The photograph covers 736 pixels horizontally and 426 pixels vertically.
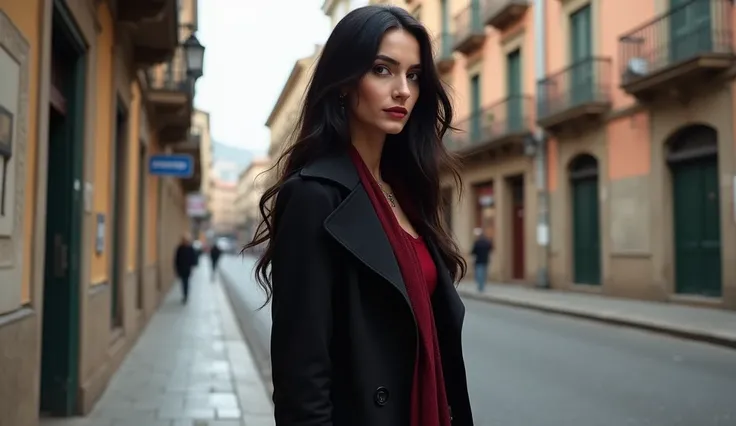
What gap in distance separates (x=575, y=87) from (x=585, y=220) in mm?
3461

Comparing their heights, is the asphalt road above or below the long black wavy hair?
below

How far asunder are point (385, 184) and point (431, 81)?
30 cm

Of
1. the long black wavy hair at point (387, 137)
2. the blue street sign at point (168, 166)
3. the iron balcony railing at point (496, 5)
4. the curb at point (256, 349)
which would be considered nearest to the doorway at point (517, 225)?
the iron balcony railing at point (496, 5)

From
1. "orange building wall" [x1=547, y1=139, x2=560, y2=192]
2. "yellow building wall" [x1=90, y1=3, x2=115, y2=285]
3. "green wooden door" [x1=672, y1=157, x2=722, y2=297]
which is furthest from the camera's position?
"orange building wall" [x1=547, y1=139, x2=560, y2=192]

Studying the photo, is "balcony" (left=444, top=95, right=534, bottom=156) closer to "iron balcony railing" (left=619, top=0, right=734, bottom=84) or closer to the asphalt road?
"iron balcony railing" (left=619, top=0, right=734, bottom=84)

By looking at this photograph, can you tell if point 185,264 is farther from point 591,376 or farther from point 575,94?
point 591,376

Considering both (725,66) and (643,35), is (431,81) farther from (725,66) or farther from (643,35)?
(643,35)

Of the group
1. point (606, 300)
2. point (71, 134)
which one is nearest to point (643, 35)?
point (606, 300)

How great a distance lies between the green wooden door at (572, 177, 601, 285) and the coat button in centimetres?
1772

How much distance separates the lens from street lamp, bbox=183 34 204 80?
41.6 feet

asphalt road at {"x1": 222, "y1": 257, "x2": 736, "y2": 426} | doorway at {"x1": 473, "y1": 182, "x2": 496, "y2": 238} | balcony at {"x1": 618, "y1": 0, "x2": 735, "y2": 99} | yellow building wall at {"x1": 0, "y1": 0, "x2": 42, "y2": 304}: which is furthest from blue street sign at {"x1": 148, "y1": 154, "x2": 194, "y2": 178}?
doorway at {"x1": 473, "y1": 182, "x2": 496, "y2": 238}

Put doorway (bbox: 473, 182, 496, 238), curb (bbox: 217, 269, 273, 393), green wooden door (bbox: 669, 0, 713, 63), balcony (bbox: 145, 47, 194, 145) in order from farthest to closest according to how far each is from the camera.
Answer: doorway (bbox: 473, 182, 496, 238) < balcony (bbox: 145, 47, 194, 145) < green wooden door (bbox: 669, 0, 713, 63) < curb (bbox: 217, 269, 273, 393)

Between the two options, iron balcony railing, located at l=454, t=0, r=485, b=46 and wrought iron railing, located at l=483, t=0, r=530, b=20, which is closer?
wrought iron railing, located at l=483, t=0, r=530, b=20

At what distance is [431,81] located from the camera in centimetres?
190
